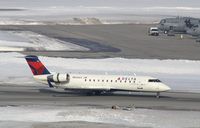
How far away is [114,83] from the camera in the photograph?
59344 millimetres

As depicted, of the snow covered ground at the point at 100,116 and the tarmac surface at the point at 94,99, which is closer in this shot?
the snow covered ground at the point at 100,116

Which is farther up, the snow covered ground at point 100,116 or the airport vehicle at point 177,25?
the snow covered ground at point 100,116

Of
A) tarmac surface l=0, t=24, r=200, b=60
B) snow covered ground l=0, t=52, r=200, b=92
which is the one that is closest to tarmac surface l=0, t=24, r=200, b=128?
tarmac surface l=0, t=24, r=200, b=60

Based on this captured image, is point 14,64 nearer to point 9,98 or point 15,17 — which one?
point 9,98

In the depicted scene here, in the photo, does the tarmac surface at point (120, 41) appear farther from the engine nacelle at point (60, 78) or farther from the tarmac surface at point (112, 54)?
the engine nacelle at point (60, 78)

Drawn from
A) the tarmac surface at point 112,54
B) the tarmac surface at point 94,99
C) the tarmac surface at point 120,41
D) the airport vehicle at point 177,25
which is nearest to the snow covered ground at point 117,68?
the tarmac surface at point 94,99

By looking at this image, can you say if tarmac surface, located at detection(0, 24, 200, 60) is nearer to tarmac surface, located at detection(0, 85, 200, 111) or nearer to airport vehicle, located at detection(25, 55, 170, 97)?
tarmac surface, located at detection(0, 85, 200, 111)

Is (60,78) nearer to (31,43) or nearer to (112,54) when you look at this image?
(112,54)

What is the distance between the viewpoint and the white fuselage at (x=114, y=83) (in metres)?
58.8

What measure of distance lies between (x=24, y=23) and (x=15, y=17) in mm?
15612

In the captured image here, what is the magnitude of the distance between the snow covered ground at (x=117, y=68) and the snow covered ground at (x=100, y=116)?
1573cm

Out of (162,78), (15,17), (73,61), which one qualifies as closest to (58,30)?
(15,17)

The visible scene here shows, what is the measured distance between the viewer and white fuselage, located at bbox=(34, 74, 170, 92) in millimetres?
58781

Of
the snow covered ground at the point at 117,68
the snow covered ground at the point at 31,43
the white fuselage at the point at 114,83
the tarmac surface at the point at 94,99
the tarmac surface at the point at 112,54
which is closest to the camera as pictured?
the tarmac surface at the point at 94,99
